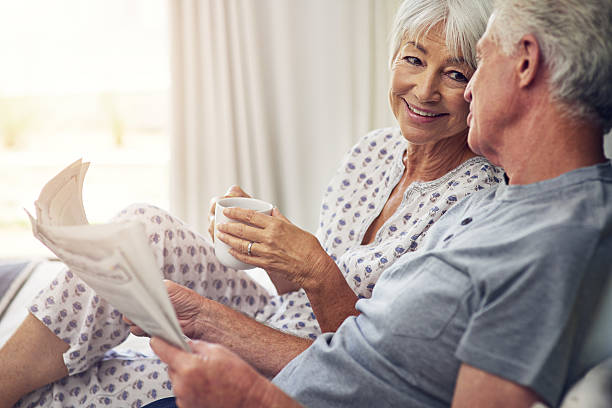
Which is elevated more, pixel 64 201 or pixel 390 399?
pixel 64 201

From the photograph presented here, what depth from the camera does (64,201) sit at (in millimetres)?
928

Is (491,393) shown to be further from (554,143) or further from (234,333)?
(234,333)

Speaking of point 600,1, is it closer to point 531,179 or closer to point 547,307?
point 531,179

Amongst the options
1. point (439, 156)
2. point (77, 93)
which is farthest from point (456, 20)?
point (77, 93)

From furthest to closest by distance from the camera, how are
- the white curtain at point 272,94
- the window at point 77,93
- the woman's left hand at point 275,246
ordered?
the window at point 77,93 < the white curtain at point 272,94 < the woman's left hand at point 275,246

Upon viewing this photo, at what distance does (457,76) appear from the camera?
49.1 inches

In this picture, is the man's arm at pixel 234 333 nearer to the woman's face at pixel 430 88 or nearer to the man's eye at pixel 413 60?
the woman's face at pixel 430 88

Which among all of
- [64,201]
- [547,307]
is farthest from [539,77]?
[64,201]

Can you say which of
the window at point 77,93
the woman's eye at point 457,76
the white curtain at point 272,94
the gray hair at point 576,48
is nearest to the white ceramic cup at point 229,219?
the woman's eye at point 457,76

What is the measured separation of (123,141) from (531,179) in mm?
4515

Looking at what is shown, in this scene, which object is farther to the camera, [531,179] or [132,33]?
[132,33]

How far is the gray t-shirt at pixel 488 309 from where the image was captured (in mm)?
699

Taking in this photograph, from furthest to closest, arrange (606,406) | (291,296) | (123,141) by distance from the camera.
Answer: (123,141), (291,296), (606,406)

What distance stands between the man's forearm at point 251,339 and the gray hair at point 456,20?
727 mm
